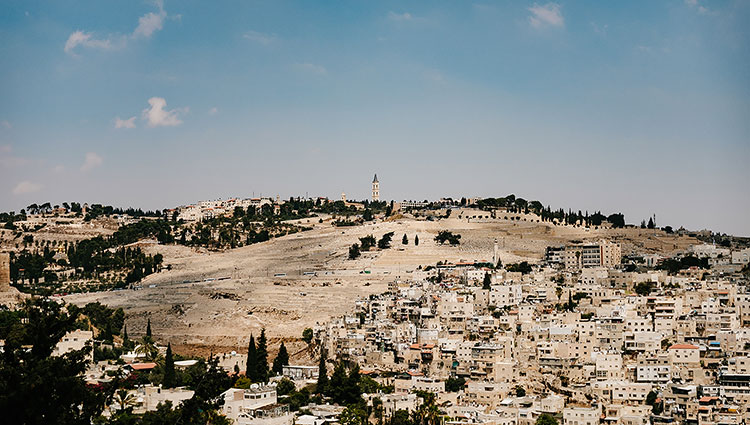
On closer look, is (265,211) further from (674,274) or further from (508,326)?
(508,326)

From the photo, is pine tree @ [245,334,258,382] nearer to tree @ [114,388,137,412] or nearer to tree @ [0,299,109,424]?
tree @ [114,388,137,412]

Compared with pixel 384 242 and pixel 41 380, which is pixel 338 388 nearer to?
pixel 41 380

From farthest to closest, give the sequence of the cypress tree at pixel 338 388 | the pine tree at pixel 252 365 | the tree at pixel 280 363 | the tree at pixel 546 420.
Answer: the tree at pixel 280 363 < the pine tree at pixel 252 365 < the cypress tree at pixel 338 388 < the tree at pixel 546 420

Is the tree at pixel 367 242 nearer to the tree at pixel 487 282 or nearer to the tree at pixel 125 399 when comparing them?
the tree at pixel 487 282

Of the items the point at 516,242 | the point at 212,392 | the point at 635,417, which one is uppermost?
the point at 516,242

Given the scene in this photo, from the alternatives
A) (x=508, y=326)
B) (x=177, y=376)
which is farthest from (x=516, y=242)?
(x=177, y=376)

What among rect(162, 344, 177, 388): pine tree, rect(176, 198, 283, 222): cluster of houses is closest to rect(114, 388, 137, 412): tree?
rect(162, 344, 177, 388): pine tree

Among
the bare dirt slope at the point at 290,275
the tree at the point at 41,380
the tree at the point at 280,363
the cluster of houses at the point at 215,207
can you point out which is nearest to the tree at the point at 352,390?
the tree at the point at 280,363
